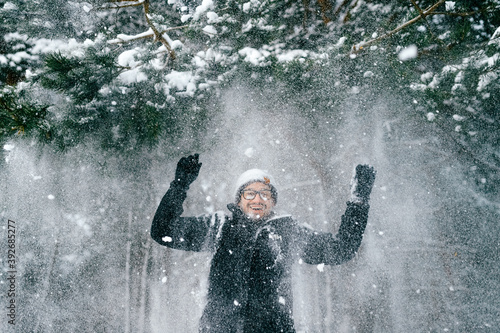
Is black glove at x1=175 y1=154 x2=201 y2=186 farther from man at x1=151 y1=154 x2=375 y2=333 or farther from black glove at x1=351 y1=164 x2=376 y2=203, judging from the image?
black glove at x1=351 y1=164 x2=376 y2=203

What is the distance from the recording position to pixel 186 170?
230cm

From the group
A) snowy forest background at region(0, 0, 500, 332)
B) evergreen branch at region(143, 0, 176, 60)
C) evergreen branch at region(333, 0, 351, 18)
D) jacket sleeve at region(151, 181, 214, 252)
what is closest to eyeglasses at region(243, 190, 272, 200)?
jacket sleeve at region(151, 181, 214, 252)

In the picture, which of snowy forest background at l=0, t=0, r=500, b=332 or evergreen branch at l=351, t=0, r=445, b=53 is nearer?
evergreen branch at l=351, t=0, r=445, b=53

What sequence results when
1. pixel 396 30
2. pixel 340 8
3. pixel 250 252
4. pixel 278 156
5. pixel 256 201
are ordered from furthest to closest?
pixel 278 156
pixel 340 8
pixel 256 201
pixel 250 252
pixel 396 30

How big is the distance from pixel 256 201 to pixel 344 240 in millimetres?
769

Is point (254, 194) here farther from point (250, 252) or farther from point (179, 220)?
point (179, 220)

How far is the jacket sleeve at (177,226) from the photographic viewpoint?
2264 millimetres

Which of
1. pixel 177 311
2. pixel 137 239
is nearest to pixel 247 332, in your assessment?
pixel 177 311

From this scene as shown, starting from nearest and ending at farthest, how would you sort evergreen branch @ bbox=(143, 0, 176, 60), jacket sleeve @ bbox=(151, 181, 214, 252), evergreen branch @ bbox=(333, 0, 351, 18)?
evergreen branch @ bbox=(143, 0, 176, 60)
jacket sleeve @ bbox=(151, 181, 214, 252)
evergreen branch @ bbox=(333, 0, 351, 18)

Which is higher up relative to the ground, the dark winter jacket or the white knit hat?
the white knit hat

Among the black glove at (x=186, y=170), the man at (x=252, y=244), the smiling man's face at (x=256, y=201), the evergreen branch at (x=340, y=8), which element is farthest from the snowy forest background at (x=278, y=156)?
the smiling man's face at (x=256, y=201)

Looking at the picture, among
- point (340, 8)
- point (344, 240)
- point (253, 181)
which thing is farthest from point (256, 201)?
point (340, 8)

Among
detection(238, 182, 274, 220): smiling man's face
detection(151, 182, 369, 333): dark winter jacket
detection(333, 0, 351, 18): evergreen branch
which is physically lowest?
detection(151, 182, 369, 333): dark winter jacket

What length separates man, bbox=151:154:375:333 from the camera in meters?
2.14
